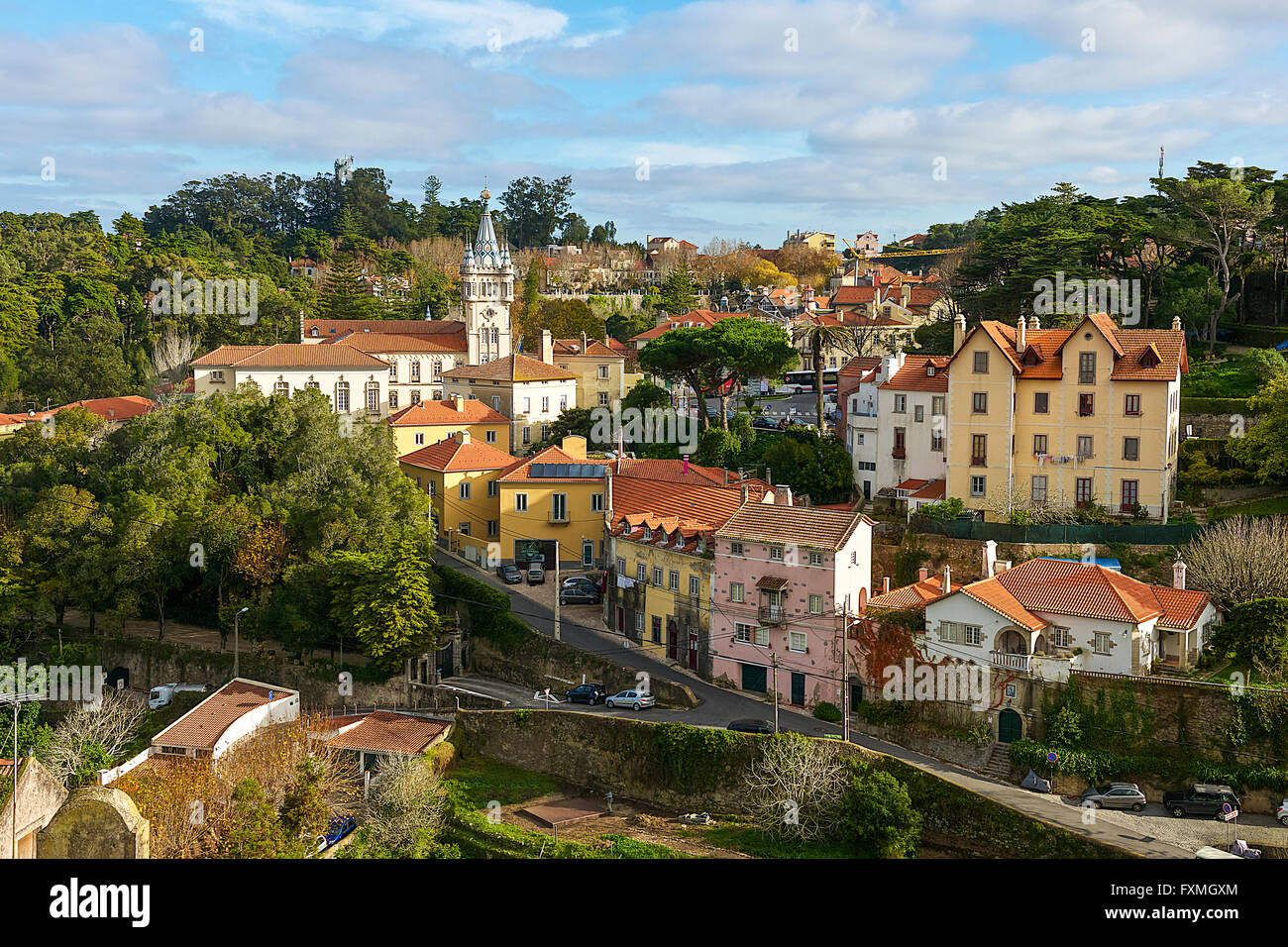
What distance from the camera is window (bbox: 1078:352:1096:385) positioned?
1641 inches

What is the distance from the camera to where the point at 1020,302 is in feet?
173

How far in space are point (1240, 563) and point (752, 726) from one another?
15.1 metres

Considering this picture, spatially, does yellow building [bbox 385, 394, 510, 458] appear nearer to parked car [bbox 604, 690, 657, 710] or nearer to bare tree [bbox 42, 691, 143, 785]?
bare tree [bbox 42, 691, 143, 785]

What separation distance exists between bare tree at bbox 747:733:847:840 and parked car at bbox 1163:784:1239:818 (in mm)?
8296

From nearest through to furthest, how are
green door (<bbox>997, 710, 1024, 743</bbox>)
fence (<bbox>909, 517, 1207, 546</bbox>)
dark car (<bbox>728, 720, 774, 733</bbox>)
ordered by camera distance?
green door (<bbox>997, 710, 1024, 743</bbox>)
dark car (<bbox>728, 720, 774, 733</bbox>)
fence (<bbox>909, 517, 1207, 546</bbox>)

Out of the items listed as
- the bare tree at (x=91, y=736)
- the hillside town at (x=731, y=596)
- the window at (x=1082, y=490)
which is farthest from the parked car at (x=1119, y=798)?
the bare tree at (x=91, y=736)

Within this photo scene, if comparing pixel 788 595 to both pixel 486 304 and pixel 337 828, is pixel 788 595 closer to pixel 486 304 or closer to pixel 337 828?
pixel 337 828

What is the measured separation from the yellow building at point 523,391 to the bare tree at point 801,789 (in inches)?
1397

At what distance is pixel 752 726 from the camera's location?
33969 millimetres

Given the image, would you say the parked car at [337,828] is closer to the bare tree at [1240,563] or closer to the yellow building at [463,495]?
the yellow building at [463,495]

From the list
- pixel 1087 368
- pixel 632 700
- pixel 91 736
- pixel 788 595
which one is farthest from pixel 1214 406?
pixel 91 736

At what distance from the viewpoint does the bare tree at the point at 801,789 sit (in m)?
30.7

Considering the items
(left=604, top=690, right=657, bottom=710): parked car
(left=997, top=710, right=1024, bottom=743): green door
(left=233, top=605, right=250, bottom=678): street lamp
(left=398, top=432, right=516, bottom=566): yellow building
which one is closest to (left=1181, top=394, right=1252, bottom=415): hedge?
(left=997, top=710, right=1024, bottom=743): green door
